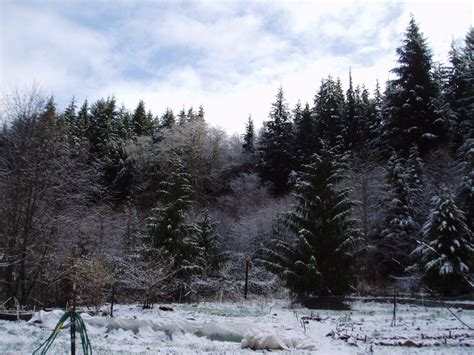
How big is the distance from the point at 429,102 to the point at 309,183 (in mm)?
19069

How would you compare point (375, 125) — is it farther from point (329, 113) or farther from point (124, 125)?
point (124, 125)

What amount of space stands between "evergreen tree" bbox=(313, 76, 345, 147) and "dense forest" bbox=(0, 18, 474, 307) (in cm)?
17

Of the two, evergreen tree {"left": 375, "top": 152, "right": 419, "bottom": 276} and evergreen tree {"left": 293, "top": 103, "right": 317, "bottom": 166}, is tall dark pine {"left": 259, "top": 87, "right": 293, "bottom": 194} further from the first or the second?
evergreen tree {"left": 375, "top": 152, "right": 419, "bottom": 276}

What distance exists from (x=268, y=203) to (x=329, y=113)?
13455mm

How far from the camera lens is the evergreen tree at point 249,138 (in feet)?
180

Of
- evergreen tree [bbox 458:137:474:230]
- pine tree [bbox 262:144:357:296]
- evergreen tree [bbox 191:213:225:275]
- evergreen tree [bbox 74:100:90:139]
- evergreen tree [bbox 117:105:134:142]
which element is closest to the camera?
pine tree [bbox 262:144:357:296]

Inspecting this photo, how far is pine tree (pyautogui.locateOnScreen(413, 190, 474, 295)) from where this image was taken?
1855 cm

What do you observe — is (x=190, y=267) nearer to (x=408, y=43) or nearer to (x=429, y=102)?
(x=429, y=102)

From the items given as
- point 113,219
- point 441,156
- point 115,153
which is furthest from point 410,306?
point 115,153

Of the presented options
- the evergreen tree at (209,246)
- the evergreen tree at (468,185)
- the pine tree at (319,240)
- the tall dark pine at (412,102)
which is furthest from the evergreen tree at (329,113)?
the pine tree at (319,240)

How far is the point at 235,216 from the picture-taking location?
135 feet

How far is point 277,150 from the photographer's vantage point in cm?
4556

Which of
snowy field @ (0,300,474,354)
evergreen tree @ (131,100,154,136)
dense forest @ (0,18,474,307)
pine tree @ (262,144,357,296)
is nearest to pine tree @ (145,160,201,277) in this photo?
dense forest @ (0,18,474,307)

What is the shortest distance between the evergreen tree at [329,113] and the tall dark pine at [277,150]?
3.72 meters
